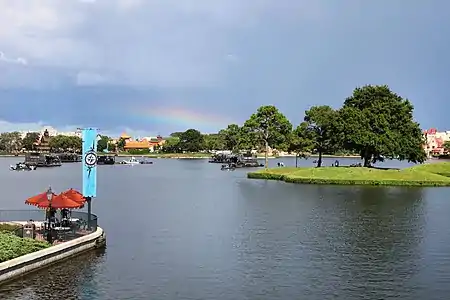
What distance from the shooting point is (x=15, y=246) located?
93.5 ft

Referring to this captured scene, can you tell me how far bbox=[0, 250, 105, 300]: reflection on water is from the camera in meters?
25.1

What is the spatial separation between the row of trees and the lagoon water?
41.5 metres

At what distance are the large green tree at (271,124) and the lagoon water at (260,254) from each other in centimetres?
5641

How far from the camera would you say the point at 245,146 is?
125 metres

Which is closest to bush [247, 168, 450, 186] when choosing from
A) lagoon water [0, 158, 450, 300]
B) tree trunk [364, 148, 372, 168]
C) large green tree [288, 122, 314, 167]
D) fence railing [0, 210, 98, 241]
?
tree trunk [364, 148, 372, 168]

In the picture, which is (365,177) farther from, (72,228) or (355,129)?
(72,228)

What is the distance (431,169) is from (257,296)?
86884 millimetres

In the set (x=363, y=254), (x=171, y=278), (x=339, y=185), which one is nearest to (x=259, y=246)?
(x=363, y=254)

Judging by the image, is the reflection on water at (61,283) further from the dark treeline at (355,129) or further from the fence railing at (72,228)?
the dark treeline at (355,129)

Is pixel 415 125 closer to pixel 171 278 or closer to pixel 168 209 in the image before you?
pixel 168 209

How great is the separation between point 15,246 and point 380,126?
86.3 m

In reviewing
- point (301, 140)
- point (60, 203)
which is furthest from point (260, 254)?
point (301, 140)

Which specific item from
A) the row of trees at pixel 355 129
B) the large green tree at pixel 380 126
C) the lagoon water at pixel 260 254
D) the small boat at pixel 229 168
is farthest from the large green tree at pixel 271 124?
the lagoon water at pixel 260 254

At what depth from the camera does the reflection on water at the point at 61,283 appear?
987 inches
